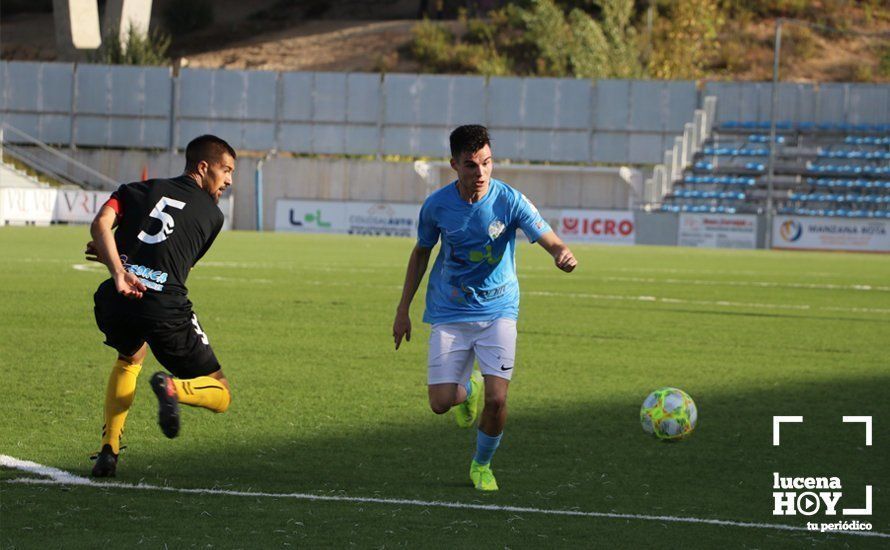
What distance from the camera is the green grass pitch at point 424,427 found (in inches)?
233

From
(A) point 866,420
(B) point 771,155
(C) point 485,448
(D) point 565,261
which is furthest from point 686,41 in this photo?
(C) point 485,448

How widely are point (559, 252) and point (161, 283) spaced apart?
77.7 inches

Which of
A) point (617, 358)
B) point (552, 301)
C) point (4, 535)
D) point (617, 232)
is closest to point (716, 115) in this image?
point (617, 232)

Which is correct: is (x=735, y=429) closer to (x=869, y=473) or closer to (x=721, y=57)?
(x=869, y=473)

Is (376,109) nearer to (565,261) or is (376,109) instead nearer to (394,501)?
(565,261)

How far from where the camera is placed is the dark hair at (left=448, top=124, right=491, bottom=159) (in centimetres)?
687

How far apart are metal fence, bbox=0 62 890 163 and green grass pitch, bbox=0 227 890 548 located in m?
33.5

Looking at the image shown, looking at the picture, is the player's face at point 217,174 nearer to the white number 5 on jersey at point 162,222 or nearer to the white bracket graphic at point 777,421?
the white number 5 on jersey at point 162,222

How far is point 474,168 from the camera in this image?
273 inches

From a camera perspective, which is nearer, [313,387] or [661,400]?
[661,400]

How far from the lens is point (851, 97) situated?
51.8 meters

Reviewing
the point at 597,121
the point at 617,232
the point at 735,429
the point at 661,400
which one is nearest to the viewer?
the point at 661,400

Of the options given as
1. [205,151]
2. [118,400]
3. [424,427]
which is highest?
[205,151]

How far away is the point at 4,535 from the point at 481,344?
262cm
